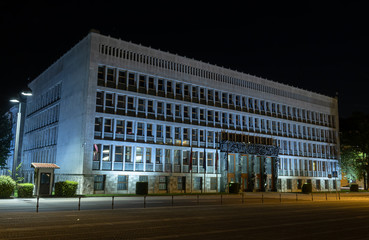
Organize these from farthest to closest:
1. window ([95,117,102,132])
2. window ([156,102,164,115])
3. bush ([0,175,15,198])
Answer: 1. window ([156,102,164,115])
2. window ([95,117,102,132])
3. bush ([0,175,15,198])

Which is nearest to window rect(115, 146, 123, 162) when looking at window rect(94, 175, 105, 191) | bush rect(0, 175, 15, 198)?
window rect(94, 175, 105, 191)

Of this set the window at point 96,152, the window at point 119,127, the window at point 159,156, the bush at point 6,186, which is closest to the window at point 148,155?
the window at point 159,156

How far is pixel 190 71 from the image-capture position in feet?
176

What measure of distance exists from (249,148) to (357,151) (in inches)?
1188

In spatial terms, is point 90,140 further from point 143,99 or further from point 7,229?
point 7,229

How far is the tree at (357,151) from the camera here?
71375 millimetres

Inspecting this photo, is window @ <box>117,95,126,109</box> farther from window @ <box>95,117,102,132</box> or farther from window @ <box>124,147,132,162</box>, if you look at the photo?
window @ <box>124,147,132,162</box>

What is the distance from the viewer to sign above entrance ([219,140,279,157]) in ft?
177

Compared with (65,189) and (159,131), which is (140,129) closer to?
(159,131)

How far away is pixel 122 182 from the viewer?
44.4m

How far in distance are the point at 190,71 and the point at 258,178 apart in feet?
69.6

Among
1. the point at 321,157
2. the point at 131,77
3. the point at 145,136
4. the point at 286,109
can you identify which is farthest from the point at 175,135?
the point at 321,157

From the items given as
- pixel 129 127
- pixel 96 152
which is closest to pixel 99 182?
pixel 96 152

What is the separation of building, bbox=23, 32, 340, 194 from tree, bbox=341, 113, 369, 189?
8.55m
